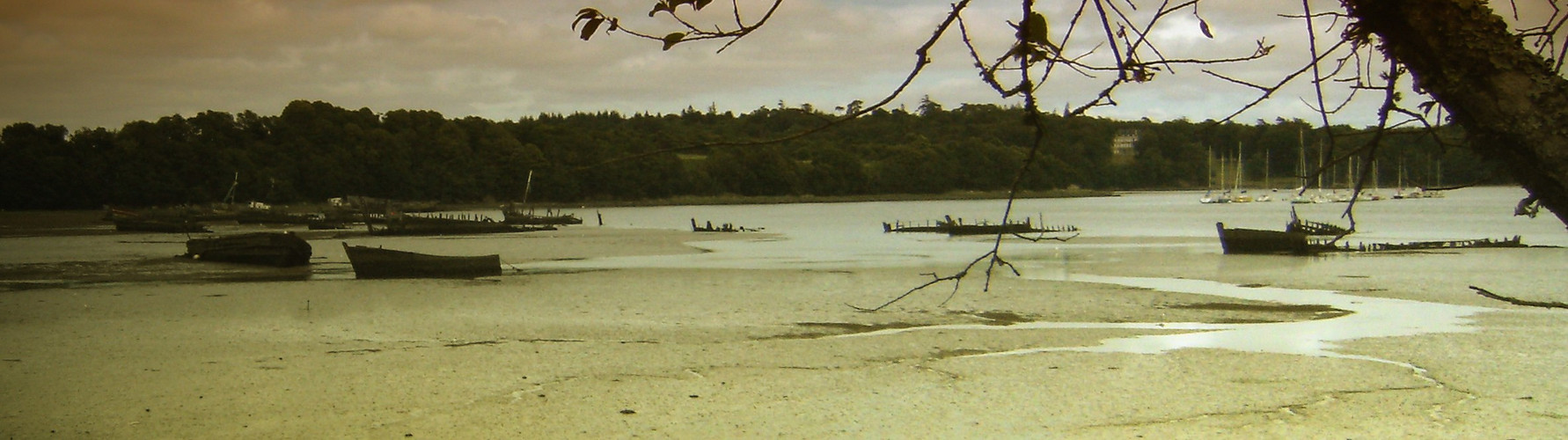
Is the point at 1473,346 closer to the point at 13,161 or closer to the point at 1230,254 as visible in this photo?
the point at 1230,254

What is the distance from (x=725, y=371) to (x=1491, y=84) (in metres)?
10.8

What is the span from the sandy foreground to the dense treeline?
66.0m

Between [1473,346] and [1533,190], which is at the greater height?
[1533,190]

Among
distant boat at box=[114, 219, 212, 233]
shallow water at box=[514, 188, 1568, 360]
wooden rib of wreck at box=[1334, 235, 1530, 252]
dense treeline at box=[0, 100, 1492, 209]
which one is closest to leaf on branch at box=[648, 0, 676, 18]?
shallow water at box=[514, 188, 1568, 360]

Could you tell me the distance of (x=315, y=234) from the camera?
61219 millimetres

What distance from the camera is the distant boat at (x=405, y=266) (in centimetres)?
2748

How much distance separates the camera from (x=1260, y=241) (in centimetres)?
3512

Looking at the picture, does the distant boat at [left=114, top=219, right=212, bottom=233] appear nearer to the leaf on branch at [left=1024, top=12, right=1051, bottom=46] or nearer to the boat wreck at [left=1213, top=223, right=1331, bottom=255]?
the boat wreck at [left=1213, top=223, right=1331, bottom=255]

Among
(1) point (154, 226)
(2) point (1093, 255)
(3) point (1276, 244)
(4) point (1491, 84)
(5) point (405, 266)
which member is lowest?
(2) point (1093, 255)

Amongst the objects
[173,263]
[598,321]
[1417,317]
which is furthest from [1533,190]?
[173,263]

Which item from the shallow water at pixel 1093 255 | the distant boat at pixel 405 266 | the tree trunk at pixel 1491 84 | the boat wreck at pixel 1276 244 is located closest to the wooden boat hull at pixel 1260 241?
the boat wreck at pixel 1276 244

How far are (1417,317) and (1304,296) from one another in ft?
13.0

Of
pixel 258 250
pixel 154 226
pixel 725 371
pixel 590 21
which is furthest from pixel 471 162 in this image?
pixel 590 21

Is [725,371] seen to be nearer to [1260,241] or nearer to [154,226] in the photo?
[1260,241]
